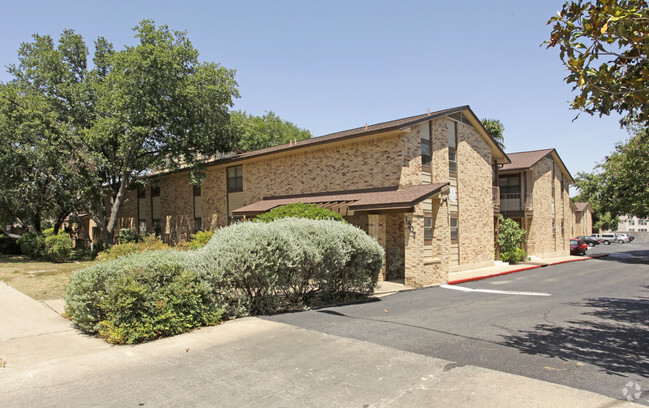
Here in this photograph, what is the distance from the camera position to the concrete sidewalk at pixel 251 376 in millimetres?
4934

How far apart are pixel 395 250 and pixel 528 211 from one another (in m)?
16.8

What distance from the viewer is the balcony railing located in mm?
29859

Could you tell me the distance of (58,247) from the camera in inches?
982

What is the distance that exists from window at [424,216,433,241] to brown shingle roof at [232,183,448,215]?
1.43 metres

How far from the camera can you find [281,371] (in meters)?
5.96

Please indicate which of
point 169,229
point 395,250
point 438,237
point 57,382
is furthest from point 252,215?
point 57,382

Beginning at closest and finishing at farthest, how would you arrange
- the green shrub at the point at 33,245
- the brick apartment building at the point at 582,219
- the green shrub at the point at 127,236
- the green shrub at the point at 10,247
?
1. the green shrub at the point at 33,245
2. the green shrub at the point at 127,236
3. the green shrub at the point at 10,247
4. the brick apartment building at the point at 582,219

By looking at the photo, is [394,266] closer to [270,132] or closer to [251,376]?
[251,376]

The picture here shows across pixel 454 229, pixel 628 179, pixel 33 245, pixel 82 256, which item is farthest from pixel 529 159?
pixel 33 245

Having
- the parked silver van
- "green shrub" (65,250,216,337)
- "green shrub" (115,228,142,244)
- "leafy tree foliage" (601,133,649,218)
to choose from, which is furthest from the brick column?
the parked silver van

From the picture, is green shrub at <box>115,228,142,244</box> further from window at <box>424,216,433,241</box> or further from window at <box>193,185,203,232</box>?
window at <box>424,216,433,241</box>

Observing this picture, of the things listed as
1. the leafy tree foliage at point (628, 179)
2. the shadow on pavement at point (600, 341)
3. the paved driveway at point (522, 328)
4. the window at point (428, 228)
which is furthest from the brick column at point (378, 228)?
the leafy tree foliage at point (628, 179)

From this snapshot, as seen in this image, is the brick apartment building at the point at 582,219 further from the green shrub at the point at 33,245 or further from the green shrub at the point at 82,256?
the green shrub at the point at 33,245

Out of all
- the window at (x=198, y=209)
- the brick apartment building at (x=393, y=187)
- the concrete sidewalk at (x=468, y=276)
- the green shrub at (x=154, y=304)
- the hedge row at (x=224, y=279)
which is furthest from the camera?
the window at (x=198, y=209)
